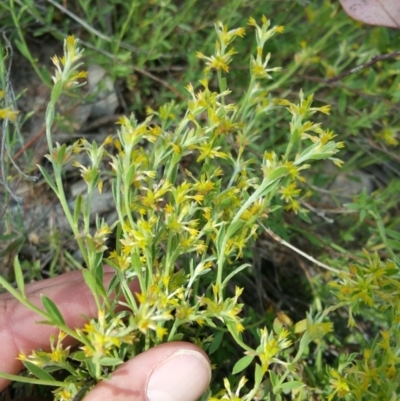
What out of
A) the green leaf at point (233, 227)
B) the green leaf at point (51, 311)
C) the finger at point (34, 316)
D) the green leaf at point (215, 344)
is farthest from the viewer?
the finger at point (34, 316)

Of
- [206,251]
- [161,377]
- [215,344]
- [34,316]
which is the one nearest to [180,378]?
[161,377]

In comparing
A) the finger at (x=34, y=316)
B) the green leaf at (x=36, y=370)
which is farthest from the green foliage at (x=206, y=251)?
the finger at (x=34, y=316)

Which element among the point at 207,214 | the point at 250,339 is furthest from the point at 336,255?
the point at 207,214

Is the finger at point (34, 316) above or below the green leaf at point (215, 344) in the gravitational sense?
below

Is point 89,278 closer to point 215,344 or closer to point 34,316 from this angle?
point 215,344

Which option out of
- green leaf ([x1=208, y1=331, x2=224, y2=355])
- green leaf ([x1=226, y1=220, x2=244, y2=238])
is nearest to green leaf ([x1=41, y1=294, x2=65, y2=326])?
green leaf ([x1=226, y1=220, x2=244, y2=238])

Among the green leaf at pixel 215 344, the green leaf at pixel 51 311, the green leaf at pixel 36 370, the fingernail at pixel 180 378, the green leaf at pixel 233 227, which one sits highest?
the green leaf at pixel 233 227

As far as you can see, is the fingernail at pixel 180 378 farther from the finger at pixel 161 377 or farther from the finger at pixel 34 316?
the finger at pixel 34 316

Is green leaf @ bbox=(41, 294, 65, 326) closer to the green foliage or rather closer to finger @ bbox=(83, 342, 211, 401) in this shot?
the green foliage
